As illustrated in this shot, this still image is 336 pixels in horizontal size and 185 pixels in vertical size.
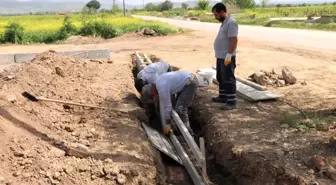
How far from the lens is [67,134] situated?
473cm

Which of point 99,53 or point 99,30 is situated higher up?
point 99,30

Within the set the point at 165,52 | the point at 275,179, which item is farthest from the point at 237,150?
the point at 165,52

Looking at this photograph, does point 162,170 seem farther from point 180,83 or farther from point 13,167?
point 13,167

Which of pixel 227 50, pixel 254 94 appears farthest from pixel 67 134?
pixel 254 94

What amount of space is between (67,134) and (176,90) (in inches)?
62.6

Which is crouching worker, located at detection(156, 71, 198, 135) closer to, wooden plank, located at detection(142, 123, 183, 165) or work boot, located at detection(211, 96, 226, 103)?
wooden plank, located at detection(142, 123, 183, 165)

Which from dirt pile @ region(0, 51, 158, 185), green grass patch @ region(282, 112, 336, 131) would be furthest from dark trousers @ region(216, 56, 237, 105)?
dirt pile @ region(0, 51, 158, 185)

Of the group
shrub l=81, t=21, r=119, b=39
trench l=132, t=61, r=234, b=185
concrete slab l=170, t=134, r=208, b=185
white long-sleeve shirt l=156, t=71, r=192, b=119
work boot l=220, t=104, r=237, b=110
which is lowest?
trench l=132, t=61, r=234, b=185

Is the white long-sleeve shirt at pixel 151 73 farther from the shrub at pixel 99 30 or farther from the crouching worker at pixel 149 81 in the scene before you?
the shrub at pixel 99 30

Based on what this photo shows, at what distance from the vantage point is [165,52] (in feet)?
45.6

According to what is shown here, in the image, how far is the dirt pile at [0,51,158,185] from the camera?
3664mm

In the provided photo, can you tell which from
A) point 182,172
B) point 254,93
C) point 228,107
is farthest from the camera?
point 254,93

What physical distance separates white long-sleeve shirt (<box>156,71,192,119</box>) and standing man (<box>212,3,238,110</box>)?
0.78 metres

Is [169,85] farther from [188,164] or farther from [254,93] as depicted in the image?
[254,93]
